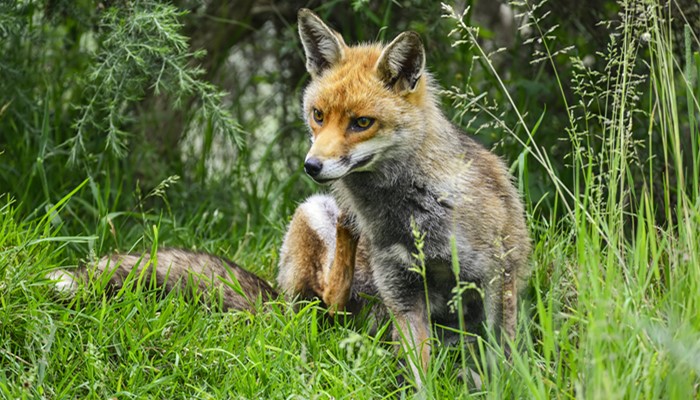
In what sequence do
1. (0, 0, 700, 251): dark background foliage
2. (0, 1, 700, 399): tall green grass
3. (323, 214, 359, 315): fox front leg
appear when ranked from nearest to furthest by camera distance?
1. (0, 1, 700, 399): tall green grass
2. (323, 214, 359, 315): fox front leg
3. (0, 0, 700, 251): dark background foliage

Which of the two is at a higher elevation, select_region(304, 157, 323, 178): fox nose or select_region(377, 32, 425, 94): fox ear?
select_region(377, 32, 425, 94): fox ear

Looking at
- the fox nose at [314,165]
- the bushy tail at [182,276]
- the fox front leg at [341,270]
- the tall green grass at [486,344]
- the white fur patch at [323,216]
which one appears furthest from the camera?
the white fur patch at [323,216]

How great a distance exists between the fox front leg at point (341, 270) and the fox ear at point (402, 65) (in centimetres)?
75

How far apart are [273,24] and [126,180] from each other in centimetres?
187

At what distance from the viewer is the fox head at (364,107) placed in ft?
12.5

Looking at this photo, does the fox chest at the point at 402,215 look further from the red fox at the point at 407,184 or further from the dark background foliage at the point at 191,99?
the dark background foliage at the point at 191,99

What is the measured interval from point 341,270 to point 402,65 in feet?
3.57

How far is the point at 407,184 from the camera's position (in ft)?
13.3

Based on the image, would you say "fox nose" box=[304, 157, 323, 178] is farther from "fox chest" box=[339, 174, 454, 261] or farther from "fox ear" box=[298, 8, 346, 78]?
"fox ear" box=[298, 8, 346, 78]

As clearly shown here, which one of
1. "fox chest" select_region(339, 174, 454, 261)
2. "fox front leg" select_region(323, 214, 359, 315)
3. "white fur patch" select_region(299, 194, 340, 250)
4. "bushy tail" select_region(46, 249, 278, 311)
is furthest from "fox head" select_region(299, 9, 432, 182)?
"bushy tail" select_region(46, 249, 278, 311)

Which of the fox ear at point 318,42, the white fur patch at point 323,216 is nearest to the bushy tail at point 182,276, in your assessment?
the white fur patch at point 323,216

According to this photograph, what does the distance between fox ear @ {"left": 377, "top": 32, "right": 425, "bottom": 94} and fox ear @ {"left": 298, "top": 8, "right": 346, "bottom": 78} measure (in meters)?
0.32

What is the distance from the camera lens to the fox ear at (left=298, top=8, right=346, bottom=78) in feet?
14.0

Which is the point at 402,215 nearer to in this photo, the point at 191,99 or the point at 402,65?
the point at 402,65
